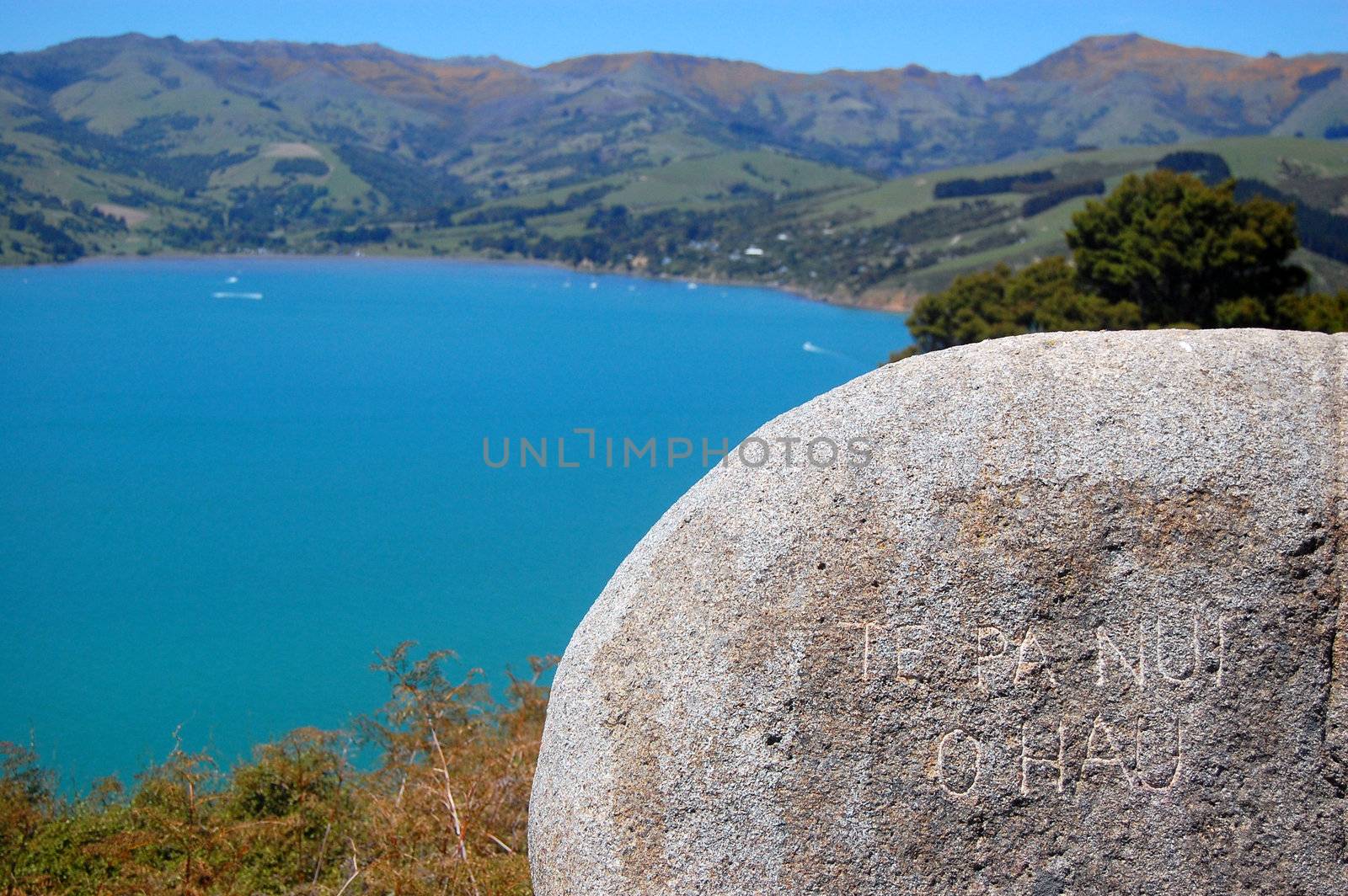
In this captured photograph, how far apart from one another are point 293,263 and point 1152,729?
201 m

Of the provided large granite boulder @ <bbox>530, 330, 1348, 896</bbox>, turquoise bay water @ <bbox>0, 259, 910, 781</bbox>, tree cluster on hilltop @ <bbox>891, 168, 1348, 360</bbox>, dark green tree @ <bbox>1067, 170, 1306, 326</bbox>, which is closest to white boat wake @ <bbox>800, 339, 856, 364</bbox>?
turquoise bay water @ <bbox>0, 259, 910, 781</bbox>

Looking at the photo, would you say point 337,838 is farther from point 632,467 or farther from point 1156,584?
point 632,467

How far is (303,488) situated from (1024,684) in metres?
54.1

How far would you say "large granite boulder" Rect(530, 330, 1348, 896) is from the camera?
5031mm

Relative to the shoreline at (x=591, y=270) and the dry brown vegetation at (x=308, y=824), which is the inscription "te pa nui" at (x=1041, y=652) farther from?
the shoreline at (x=591, y=270)

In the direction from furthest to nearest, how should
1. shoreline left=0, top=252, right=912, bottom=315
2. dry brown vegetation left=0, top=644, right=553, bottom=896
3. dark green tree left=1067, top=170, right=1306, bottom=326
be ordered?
shoreline left=0, top=252, right=912, bottom=315, dark green tree left=1067, top=170, right=1306, bottom=326, dry brown vegetation left=0, top=644, right=553, bottom=896

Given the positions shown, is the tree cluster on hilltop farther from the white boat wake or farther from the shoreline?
the shoreline

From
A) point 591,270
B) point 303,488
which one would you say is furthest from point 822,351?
point 591,270

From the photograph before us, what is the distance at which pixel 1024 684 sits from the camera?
5.08 metres

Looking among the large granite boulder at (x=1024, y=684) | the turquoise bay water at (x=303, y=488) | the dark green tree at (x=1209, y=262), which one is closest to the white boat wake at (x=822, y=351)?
the turquoise bay water at (x=303, y=488)

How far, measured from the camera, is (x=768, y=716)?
16.5ft

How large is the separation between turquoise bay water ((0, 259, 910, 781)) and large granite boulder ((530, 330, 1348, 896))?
6.59 meters

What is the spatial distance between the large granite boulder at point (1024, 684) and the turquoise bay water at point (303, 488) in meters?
6.59

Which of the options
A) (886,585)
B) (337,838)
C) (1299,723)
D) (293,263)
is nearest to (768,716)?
(886,585)
